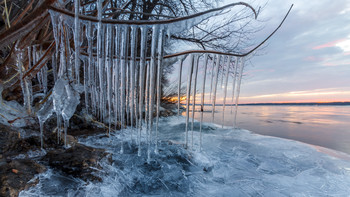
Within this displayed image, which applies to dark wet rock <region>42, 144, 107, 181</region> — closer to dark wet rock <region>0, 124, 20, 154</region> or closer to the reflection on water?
dark wet rock <region>0, 124, 20, 154</region>

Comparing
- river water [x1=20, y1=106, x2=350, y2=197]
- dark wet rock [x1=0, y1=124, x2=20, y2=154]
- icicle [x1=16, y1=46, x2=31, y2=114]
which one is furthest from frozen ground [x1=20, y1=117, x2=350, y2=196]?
icicle [x1=16, y1=46, x2=31, y2=114]

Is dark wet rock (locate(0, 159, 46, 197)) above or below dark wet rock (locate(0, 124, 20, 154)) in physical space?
below

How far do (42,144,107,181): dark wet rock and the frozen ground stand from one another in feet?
0.23

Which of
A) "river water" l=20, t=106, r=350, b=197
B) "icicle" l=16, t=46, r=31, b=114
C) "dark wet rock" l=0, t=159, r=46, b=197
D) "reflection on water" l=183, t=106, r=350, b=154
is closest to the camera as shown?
"dark wet rock" l=0, t=159, r=46, b=197

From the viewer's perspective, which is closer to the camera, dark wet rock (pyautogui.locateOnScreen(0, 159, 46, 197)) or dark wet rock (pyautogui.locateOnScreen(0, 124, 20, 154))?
dark wet rock (pyautogui.locateOnScreen(0, 159, 46, 197))

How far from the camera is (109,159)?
1770 millimetres

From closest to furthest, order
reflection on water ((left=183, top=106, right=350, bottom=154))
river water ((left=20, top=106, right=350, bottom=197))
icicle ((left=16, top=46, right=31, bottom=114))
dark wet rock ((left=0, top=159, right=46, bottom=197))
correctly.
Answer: dark wet rock ((left=0, top=159, right=46, bottom=197)), river water ((left=20, top=106, right=350, bottom=197)), icicle ((left=16, top=46, right=31, bottom=114)), reflection on water ((left=183, top=106, right=350, bottom=154))

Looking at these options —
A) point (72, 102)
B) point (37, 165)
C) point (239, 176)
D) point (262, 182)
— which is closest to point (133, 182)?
point (37, 165)

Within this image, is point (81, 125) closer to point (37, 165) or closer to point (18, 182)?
point (37, 165)

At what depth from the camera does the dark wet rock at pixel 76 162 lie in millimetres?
1405

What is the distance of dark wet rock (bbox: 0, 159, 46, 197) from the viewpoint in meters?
1.01

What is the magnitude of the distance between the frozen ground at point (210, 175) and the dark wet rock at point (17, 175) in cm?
6

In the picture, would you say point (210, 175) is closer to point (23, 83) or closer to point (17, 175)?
point (17, 175)

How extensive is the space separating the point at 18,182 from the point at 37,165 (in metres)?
0.27
